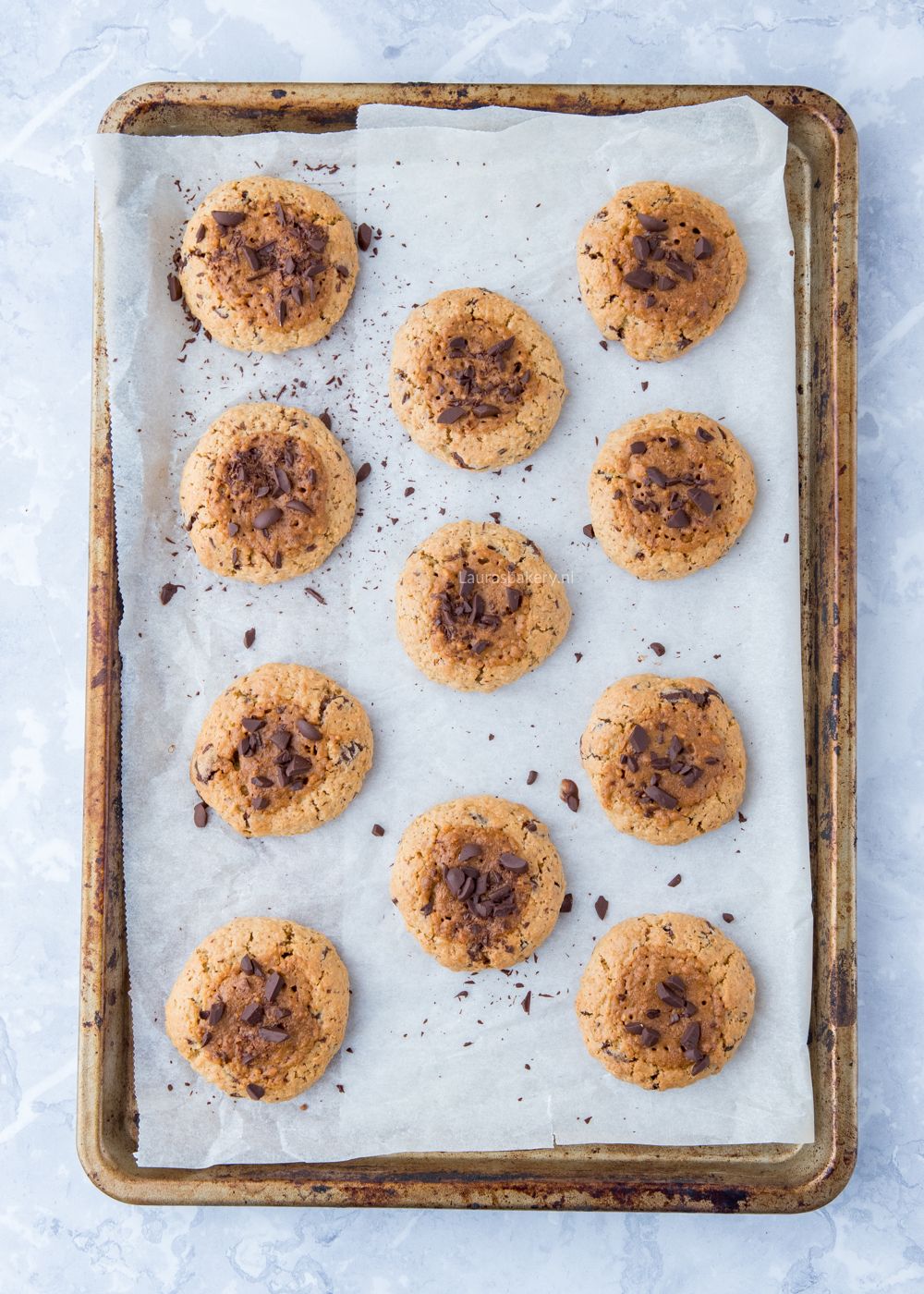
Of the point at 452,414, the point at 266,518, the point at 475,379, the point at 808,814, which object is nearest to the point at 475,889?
the point at 808,814

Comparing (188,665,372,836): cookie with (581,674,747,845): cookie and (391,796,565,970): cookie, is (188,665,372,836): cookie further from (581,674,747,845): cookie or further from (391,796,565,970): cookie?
(581,674,747,845): cookie

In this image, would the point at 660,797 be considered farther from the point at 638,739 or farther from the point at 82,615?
the point at 82,615

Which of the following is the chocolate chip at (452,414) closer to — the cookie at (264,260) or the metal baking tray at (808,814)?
the cookie at (264,260)

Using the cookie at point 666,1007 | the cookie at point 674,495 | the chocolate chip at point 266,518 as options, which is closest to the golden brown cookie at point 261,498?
the chocolate chip at point 266,518

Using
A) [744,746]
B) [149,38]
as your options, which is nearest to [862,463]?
[744,746]

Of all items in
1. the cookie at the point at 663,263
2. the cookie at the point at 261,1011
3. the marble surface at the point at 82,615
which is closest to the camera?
the cookie at the point at 261,1011

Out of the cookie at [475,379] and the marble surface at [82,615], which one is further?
the marble surface at [82,615]

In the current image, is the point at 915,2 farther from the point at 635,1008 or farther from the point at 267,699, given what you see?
the point at 635,1008

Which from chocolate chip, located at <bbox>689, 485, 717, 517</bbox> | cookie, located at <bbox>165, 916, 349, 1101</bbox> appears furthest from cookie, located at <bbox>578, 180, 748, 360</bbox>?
cookie, located at <bbox>165, 916, 349, 1101</bbox>
